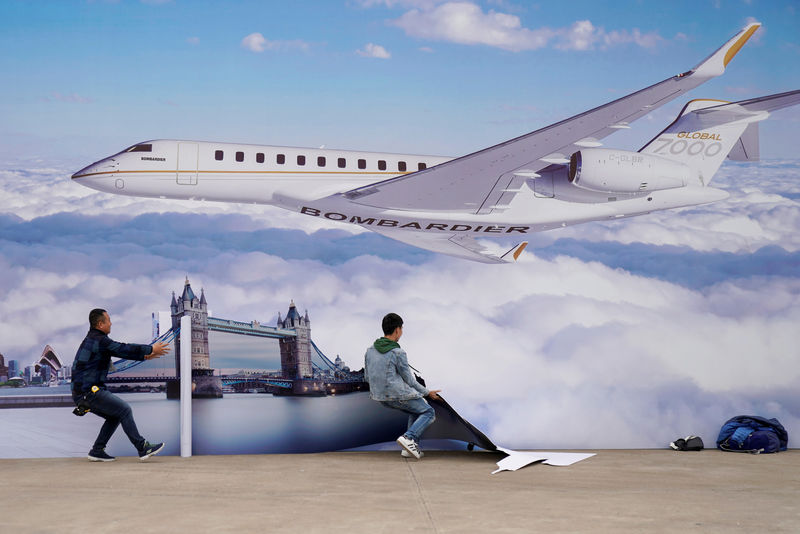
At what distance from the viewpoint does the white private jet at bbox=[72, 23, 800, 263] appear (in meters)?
7.64

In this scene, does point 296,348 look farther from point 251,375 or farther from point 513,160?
point 513,160

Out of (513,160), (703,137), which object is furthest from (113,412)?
(703,137)

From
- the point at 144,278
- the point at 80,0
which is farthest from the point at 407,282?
the point at 80,0

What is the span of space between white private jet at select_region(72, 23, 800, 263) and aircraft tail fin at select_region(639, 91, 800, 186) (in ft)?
0.03

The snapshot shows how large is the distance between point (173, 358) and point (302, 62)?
3452 mm

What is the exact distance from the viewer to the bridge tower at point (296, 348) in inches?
291

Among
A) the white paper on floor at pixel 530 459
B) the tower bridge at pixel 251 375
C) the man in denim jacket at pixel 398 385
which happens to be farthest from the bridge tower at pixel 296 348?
the white paper on floor at pixel 530 459

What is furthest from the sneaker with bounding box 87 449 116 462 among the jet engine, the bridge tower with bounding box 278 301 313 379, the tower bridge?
the jet engine

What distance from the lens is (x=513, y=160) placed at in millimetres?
7340

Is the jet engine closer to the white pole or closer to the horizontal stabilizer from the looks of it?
the horizontal stabilizer

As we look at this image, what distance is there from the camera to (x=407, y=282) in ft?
26.7

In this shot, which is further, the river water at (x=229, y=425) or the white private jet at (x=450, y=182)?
the white private jet at (x=450, y=182)

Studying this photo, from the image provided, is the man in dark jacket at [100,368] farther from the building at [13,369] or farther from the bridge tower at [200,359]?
the building at [13,369]

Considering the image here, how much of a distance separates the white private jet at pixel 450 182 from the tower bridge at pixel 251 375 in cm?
111
